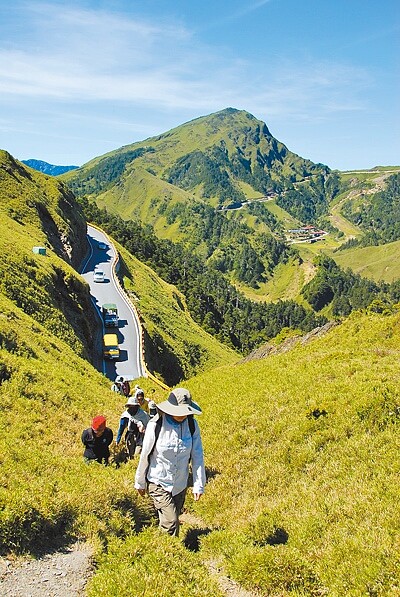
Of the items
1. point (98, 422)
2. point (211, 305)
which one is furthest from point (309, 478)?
point (211, 305)

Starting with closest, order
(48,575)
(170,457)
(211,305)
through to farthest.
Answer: (48,575), (170,457), (211,305)

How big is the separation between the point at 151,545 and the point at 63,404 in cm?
833

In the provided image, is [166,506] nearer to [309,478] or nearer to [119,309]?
[309,478]

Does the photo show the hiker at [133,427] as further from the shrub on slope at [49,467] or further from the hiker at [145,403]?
the shrub on slope at [49,467]

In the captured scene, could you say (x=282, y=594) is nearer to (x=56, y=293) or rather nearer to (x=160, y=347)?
(x=56, y=293)

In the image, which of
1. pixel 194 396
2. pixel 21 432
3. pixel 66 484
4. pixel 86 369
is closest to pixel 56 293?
pixel 86 369

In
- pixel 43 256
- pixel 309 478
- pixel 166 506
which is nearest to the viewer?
pixel 166 506

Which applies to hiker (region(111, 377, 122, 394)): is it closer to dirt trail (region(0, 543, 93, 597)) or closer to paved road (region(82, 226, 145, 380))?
paved road (region(82, 226, 145, 380))

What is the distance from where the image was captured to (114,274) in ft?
200

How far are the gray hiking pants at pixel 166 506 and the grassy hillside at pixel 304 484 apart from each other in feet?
1.76

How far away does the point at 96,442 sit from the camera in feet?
31.3

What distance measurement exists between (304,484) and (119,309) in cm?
4224

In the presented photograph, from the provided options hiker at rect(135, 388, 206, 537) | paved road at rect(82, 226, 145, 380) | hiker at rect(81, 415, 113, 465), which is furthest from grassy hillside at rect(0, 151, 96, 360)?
hiker at rect(135, 388, 206, 537)

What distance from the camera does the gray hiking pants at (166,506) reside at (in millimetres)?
6789
